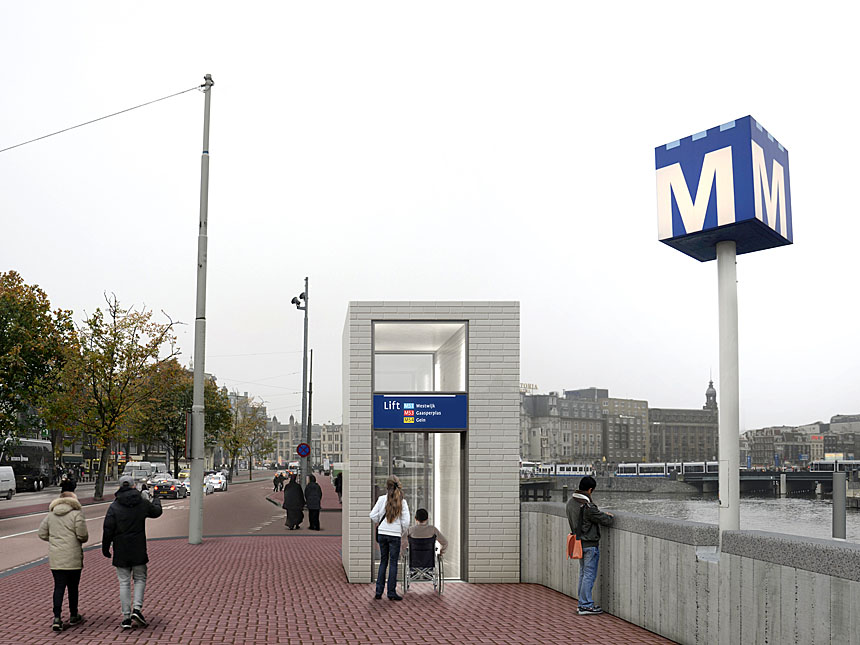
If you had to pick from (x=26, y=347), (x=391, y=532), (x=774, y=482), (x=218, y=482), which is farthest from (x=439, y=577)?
(x=774, y=482)

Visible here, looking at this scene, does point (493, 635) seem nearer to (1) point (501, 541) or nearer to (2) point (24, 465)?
(1) point (501, 541)

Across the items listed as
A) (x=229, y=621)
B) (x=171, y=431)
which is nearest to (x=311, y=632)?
(x=229, y=621)

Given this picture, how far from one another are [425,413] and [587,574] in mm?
3944

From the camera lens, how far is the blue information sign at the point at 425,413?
13.8 metres

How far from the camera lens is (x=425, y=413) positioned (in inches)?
542

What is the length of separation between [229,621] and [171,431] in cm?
6774

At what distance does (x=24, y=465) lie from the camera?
57906 mm

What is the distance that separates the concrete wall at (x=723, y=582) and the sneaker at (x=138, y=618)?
5218mm

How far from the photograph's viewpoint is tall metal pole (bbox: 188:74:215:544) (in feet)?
67.2

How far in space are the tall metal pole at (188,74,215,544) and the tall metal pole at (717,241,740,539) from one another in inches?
512

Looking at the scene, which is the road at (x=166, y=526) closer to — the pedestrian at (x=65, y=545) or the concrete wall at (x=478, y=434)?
the pedestrian at (x=65, y=545)

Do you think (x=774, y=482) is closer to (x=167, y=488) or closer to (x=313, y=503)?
(x=167, y=488)

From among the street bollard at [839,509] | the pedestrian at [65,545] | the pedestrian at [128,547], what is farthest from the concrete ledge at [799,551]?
the pedestrian at [65,545]

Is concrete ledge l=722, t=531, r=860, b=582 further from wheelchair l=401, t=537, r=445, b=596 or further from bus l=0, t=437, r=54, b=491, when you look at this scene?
bus l=0, t=437, r=54, b=491
